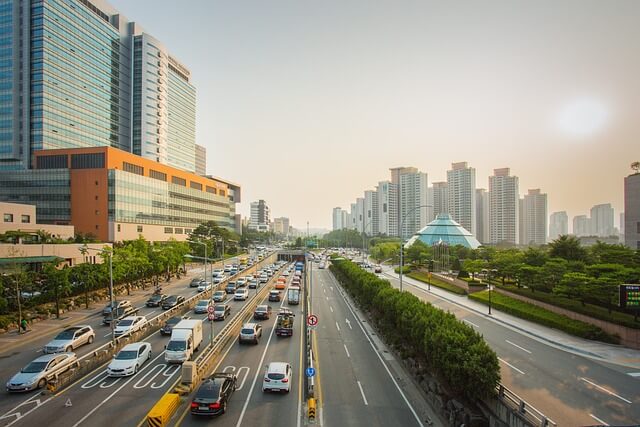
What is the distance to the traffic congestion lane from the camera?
17.8 metres

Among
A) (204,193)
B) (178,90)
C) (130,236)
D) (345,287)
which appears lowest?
(345,287)

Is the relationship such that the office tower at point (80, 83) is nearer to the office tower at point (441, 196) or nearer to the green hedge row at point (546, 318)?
the green hedge row at point (546, 318)

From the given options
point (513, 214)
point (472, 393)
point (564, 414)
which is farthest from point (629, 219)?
point (513, 214)

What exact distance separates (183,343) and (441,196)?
181 m

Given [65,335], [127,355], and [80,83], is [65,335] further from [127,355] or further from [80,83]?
[80,83]

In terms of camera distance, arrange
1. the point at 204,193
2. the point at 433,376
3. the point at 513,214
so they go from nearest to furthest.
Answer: the point at 433,376, the point at 204,193, the point at 513,214

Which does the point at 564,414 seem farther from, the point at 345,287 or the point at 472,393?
the point at 345,287

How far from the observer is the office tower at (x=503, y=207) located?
174 m

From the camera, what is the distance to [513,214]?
174m

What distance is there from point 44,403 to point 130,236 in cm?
6920

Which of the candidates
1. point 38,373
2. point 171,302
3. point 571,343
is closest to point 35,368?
point 38,373

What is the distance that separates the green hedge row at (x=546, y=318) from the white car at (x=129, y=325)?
37.6m

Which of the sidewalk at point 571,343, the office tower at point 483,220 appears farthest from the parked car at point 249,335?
the office tower at point 483,220

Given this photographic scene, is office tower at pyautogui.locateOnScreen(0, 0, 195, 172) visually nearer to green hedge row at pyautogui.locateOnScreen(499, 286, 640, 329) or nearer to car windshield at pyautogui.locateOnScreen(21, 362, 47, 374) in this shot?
car windshield at pyautogui.locateOnScreen(21, 362, 47, 374)
